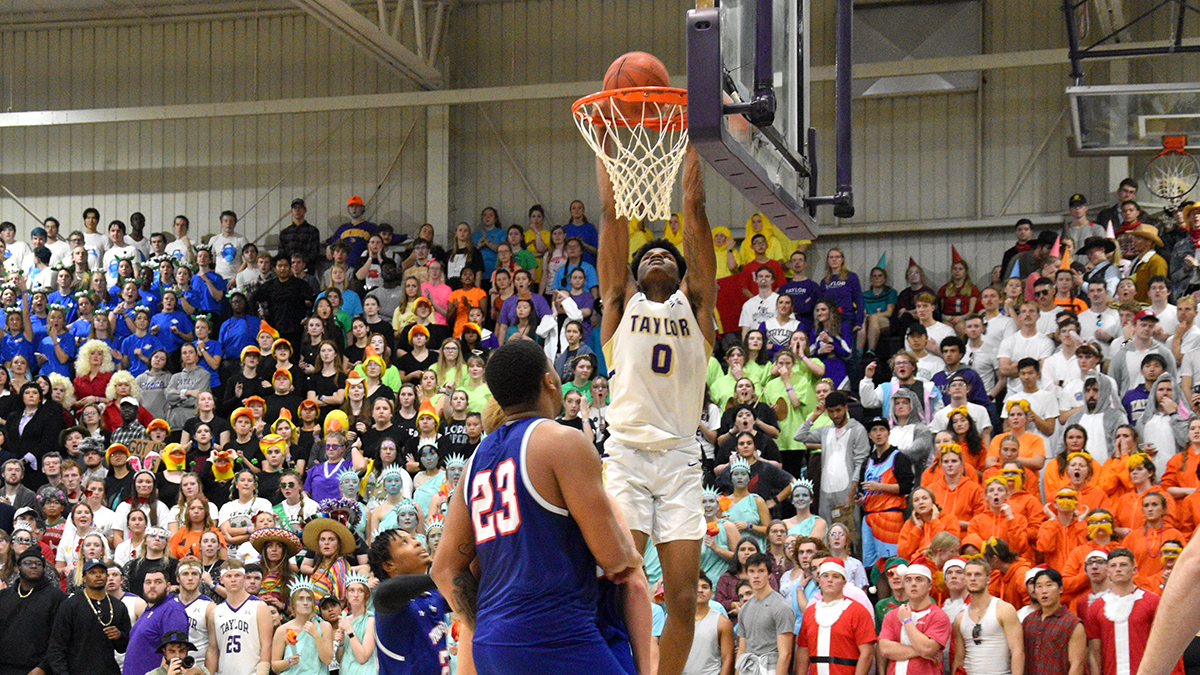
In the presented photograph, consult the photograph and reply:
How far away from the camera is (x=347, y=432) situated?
13828 mm

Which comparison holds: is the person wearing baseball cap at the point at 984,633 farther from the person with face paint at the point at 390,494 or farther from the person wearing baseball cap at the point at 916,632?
the person with face paint at the point at 390,494

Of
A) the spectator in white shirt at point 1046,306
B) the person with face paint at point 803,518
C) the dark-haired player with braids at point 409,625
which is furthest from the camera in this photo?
the spectator in white shirt at point 1046,306

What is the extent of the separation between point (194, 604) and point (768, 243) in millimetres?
9108

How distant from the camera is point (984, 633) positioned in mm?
9641

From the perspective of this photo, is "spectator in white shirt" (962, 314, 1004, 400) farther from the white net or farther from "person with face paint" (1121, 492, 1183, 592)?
"person with face paint" (1121, 492, 1183, 592)

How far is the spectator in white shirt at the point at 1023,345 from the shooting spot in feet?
43.1

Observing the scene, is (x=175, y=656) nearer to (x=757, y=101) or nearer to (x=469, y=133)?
(x=757, y=101)

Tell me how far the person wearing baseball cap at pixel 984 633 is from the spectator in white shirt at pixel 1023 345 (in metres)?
3.70

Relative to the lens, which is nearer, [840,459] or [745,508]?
[745,508]

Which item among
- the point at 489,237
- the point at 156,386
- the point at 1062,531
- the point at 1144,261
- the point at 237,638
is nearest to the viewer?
the point at 1062,531

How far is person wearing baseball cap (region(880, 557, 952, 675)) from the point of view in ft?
31.7

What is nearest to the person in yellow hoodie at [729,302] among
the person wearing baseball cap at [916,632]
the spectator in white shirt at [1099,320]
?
the spectator in white shirt at [1099,320]

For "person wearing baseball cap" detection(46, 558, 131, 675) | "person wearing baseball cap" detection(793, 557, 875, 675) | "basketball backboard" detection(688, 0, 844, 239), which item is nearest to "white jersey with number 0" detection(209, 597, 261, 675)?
"person wearing baseball cap" detection(46, 558, 131, 675)

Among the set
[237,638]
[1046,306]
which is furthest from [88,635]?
[1046,306]
